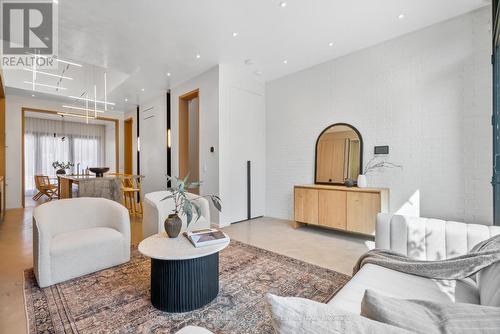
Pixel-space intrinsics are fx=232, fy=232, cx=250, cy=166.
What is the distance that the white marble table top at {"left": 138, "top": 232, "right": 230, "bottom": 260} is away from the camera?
1706 millimetres

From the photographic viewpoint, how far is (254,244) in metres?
3.34

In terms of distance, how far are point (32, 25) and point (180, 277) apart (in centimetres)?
384

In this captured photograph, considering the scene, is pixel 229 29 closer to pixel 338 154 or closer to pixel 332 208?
pixel 338 154

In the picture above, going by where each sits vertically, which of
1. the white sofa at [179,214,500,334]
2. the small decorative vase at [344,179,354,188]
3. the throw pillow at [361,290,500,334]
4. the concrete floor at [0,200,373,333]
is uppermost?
the small decorative vase at [344,179,354,188]

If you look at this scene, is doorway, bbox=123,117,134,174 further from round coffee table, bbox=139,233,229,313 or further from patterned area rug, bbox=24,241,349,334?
round coffee table, bbox=139,233,229,313

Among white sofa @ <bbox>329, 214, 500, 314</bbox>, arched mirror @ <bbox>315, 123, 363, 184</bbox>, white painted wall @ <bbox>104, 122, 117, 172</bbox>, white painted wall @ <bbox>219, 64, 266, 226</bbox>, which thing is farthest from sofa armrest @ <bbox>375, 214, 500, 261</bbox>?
white painted wall @ <bbox>104, 122, 117, 172</bbox>

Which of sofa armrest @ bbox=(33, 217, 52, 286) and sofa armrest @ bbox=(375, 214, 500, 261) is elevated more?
sofa armrest @ bbox=(375, 214, 500, 261)

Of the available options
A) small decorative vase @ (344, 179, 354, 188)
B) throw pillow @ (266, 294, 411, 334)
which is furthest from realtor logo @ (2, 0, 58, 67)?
small decorative vase @ (344, 179, 354, 188)

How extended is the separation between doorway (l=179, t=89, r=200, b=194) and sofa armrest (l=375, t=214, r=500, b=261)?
400 centimetres

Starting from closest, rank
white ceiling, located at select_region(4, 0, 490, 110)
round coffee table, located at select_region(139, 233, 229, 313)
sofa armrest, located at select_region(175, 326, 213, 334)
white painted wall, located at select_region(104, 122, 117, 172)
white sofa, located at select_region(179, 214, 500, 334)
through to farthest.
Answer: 1. sofa armrest, located at select_region(175, 326, 213, 334)
2. white sofa, located at select_region(179, 214, 500, 334)
3. round coffee table, located at select_region(139, 233, 229, 313)
4. white ceiling, located at select_region(4, 0, 490, 110)
5. white painted wall, located at select_region(104, 122, 117, 172)

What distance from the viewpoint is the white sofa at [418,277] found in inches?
49.4

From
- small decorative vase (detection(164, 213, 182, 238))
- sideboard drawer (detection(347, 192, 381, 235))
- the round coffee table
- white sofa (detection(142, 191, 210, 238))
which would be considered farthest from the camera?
sideboard drawer (detection(347, 192, 381, 235))

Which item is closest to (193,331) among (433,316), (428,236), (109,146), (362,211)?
(433,316)

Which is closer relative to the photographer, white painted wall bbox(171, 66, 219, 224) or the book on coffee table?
the book on coffee table
